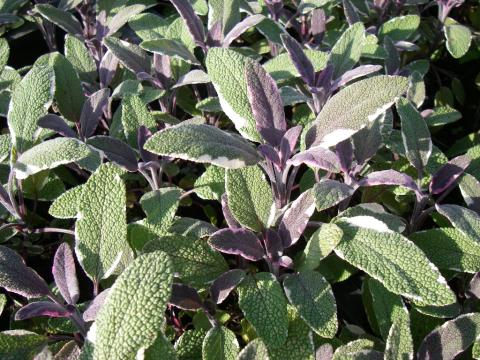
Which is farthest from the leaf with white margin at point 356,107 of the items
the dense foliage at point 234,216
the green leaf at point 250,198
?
the green leaf at point 250,198

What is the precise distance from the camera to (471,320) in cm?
85

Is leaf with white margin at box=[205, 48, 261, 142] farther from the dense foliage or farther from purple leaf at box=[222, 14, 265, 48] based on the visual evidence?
purple leaf at box=[222, 14, 265, 48]

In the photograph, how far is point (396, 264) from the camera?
811mm

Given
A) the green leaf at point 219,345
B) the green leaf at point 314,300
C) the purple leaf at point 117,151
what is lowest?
the green leaf at point 219,345

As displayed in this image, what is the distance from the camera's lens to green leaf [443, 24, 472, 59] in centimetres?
136

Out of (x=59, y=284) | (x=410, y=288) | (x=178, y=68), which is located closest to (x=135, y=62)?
(x=178, y=68)

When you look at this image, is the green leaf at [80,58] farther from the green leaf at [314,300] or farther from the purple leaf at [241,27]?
the green leaf at [314,300]

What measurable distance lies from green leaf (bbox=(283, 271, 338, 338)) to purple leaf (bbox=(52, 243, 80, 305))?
33cm

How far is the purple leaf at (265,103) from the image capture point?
90 cm

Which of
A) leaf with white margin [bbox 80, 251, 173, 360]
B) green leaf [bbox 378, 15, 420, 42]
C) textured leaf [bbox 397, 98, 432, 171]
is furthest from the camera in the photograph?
green leaf [bbox 378, 15, 420, 42]

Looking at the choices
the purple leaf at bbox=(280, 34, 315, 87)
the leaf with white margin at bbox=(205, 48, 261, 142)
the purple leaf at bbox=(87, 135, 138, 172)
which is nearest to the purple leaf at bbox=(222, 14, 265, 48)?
the purple leaf at bbox=(280, 34, 315, 87)

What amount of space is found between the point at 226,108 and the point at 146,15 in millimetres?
573

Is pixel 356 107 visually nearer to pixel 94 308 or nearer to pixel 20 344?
pixel 94 308

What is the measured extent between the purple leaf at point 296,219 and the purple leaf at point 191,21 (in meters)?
0.51
